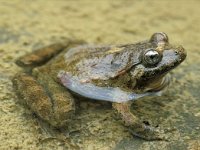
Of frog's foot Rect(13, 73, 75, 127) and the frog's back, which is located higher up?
the frog's back

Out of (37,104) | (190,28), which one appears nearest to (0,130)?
(37,104)

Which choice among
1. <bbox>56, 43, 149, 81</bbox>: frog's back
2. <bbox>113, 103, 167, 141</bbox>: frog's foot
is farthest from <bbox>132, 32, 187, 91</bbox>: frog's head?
<bbox>113, 103, 167, 141</bbox>: frog's foot

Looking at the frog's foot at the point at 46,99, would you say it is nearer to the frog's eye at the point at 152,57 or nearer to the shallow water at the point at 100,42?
the shallow water at the point at 100,42

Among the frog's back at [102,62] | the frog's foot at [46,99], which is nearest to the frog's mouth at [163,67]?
the frog's back at [102,62]

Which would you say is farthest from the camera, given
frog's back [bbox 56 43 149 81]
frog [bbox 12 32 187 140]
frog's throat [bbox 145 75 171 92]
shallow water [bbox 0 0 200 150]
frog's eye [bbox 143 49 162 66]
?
frog's throat [bbox 145 75 171 92]

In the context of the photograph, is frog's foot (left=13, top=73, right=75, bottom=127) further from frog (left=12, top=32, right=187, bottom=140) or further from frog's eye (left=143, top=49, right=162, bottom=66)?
frog's eye (left=143, top=49, right=162, bottom=66)

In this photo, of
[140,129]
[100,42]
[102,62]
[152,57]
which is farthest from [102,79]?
[100,42]

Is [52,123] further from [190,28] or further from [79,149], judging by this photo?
[190,28]
